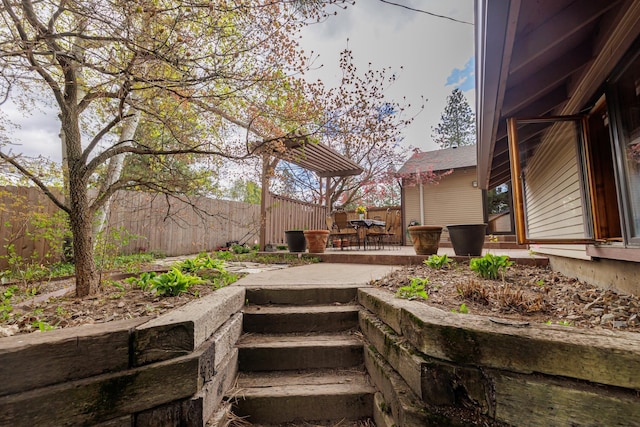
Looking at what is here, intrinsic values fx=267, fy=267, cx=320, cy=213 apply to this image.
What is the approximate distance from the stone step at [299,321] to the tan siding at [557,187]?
267 centimetres

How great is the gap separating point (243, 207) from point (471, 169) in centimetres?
884

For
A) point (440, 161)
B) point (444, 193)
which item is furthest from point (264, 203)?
point (440, 161)

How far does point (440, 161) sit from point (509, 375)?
1077cm

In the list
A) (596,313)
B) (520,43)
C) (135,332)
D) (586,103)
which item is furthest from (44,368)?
(586,103)

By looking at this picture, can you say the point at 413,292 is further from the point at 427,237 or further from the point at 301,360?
the point at 427,237

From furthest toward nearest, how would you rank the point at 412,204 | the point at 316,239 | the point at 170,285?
1. the point at 412,204
2. the point at 316,239
3. the point at 170,285

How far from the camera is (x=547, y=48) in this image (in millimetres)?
2188

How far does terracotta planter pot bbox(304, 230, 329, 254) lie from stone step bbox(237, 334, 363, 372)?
3774 millimetres

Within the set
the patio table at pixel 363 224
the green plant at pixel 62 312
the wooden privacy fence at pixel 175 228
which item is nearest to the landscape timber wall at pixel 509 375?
the green plant at pixel 62 312

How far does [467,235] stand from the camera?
4.25 metres

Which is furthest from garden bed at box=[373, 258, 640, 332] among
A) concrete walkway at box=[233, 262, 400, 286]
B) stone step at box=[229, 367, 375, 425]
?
stone step at box=[229, 367, 375, 425]

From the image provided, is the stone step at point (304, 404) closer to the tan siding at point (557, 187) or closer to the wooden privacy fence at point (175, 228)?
the tan siding at point (557, 187)

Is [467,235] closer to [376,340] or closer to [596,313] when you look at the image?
[596,313]

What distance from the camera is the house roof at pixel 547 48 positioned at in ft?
5.74
